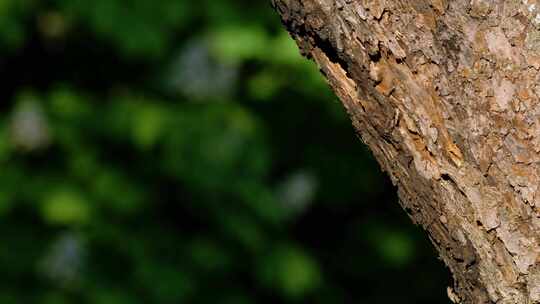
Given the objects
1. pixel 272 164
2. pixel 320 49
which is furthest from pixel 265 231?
pixel 320 49

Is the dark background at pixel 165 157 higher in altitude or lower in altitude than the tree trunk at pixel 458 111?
higher

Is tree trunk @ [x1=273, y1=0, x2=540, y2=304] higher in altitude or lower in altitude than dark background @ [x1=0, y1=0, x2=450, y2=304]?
lower

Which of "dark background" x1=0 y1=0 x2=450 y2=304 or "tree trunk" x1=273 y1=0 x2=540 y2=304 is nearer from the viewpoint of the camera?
A: "tree trunk" x1=273 y1=0 x2=540 y2=304

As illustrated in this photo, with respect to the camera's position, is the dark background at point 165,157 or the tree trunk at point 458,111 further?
the dark background at point 165,157

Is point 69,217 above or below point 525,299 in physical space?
above

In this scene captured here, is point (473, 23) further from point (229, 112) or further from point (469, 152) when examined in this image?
point (229, 112)
